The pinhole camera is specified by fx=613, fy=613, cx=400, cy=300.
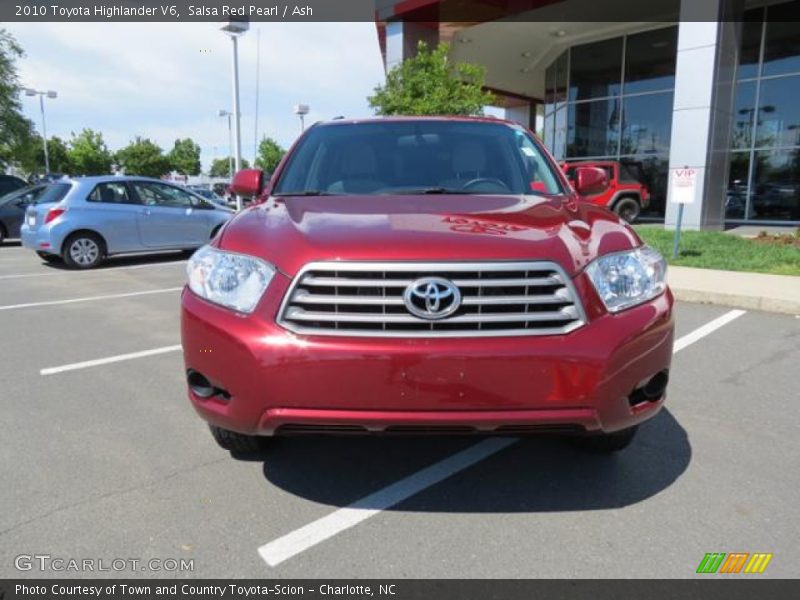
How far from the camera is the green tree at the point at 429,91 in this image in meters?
14.4

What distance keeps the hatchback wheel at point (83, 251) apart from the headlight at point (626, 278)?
1002 centimetres

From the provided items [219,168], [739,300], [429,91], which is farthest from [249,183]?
[219,168]

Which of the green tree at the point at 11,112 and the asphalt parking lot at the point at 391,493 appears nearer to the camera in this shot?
the asphalt parking lot at the point at 391,493

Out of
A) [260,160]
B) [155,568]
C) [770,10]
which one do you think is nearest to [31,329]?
[155,568]

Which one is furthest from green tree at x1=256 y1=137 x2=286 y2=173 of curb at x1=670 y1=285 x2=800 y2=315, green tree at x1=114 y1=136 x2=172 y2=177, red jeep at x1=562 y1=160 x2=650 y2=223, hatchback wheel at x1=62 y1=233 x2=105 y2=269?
curb at x1=670 y1=285 x2=800 y2=315

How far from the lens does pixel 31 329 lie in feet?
19.4

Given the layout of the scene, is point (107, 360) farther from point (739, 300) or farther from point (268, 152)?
point (268, 152)

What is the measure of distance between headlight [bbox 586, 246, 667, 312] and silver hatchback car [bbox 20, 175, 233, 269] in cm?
996

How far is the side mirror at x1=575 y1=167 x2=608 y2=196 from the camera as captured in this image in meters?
3.86

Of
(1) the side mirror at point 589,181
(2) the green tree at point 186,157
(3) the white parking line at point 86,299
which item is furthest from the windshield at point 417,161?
(2) the green tree at point 186,157

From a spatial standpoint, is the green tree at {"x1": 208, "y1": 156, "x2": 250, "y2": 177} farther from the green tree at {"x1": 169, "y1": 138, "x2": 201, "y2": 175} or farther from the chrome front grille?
the chrome front grille

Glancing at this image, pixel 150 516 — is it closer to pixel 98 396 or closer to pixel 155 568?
pixel 155 568

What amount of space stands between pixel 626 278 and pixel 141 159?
8084 centimetres

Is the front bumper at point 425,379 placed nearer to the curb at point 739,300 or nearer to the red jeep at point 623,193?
the curb at point 739,300
